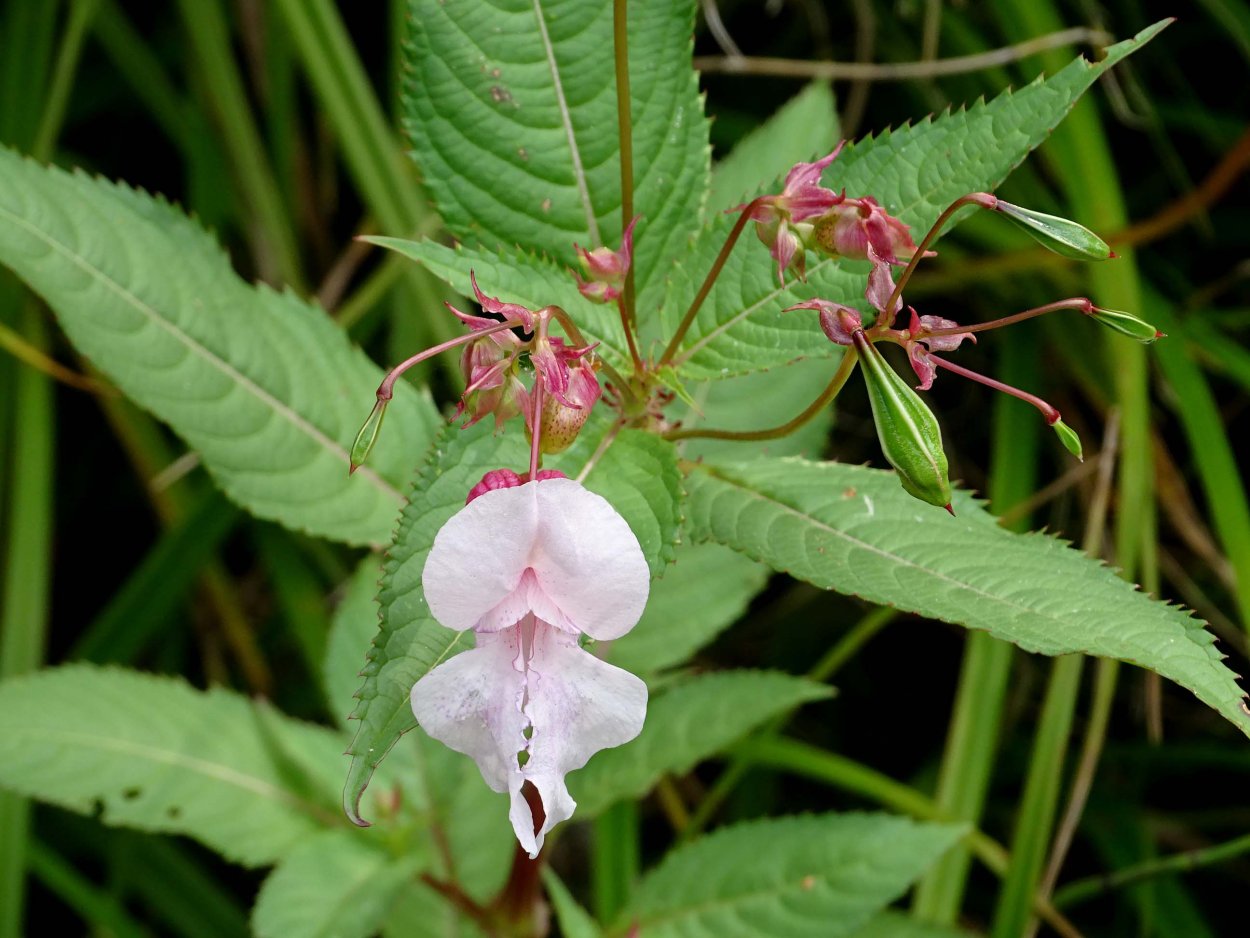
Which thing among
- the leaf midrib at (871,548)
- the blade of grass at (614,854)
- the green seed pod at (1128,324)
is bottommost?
the blade of grass at (614,854)

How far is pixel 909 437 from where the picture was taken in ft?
2.87

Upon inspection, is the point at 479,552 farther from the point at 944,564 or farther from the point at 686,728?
the point at 686,728

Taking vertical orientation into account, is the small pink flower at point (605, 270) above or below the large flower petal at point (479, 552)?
above

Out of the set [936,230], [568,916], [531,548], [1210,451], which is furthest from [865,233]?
[1210,451]

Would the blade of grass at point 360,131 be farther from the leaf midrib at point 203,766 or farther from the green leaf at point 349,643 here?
the leaf midrib at point 203,766

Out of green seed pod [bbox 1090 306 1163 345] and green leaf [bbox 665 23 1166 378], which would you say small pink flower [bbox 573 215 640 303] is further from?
green seed pod [bbox 1090 306 1163 345]

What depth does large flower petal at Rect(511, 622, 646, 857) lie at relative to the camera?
0.85 metres

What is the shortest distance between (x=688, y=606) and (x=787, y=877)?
0.39 metres

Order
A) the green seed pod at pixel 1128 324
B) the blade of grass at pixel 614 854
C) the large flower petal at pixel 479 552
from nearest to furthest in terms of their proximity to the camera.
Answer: the large flower petal at pixel 479 552
the green seed pod at pixel 1128 324
the blade of grass at pixel 614 854

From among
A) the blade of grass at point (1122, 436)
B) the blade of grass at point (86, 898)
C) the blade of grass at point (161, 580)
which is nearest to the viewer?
the blade of grass at point (1122, 436)

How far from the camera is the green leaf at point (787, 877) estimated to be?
1523 mm

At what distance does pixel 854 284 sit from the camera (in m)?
1.17

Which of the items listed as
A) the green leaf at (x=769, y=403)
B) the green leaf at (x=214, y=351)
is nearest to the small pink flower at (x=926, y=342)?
the green leaf at (x=769, y=403)

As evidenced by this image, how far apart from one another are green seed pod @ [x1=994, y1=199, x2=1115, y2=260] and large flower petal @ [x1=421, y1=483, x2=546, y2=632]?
18.4 inches
